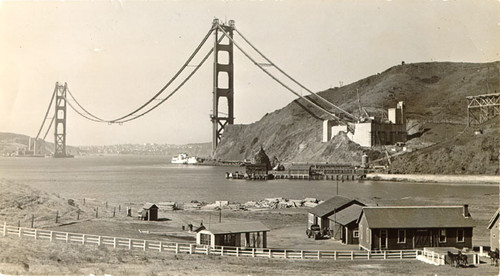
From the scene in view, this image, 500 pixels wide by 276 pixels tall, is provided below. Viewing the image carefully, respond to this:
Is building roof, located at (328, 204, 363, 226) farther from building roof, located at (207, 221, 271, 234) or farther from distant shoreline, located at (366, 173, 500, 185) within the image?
distant shoreline, located at (366, 173, 500, 185)

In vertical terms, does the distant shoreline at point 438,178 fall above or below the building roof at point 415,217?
above

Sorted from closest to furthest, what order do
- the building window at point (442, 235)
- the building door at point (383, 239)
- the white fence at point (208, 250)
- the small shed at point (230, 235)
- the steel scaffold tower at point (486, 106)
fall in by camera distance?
the white fence at point (208, 250) < the small shed at point (230, 235) < the building door at point (383, 239) < the building window at point (442, 235) < the steel scaffold tower at point (486, 106)

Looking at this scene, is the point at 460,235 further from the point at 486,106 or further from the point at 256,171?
the point at 256,171

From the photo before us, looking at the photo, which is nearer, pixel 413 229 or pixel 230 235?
pixel 230 235

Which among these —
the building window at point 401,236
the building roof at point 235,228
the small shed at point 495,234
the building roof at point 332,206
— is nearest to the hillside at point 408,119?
the building roof at point 332,206

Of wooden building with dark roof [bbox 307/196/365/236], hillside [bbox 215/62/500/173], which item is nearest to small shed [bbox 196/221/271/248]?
wooden building with dark roof [bbox 307/196/365/236]

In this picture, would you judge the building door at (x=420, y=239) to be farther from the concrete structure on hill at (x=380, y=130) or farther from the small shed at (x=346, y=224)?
the concrete structure on hill at (x=380, y=130)

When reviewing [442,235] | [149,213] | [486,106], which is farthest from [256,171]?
[442,235]
